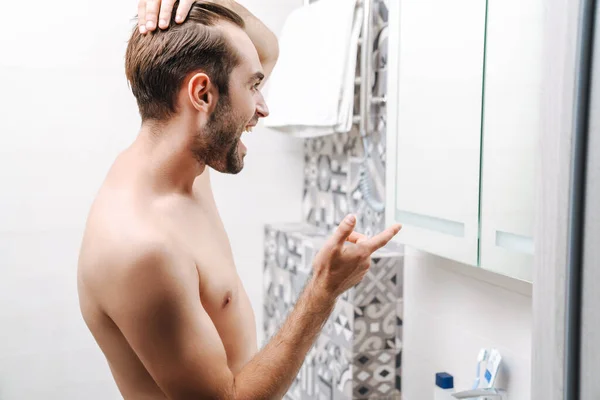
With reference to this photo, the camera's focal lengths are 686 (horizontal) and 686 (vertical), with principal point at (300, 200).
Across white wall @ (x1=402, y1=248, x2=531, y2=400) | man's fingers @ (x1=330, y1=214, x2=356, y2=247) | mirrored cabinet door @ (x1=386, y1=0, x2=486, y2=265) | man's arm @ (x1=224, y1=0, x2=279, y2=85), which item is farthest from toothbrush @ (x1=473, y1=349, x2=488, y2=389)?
man's arm @ (x1=224, y1=0, x2=279, y2=85)

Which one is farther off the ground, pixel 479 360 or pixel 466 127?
pixel 466 127

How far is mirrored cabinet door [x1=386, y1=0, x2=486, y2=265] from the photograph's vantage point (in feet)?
4.09

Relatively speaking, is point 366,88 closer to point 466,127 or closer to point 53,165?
point 466,127

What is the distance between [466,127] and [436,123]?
0.11m

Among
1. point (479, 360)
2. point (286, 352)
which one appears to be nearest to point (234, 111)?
point (286, 352)

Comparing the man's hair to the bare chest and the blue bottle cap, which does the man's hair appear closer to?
the bare chest

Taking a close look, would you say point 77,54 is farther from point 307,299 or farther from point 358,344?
point 307,299

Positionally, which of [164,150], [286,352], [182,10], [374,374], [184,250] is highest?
[182,10]

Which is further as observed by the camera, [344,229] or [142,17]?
[142,17]

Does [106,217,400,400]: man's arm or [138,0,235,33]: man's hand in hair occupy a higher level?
[138,0,235,33]: man's hand in hair

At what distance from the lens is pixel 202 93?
44.5 inches

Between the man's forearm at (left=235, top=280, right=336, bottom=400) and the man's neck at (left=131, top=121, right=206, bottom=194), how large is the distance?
0.30 m

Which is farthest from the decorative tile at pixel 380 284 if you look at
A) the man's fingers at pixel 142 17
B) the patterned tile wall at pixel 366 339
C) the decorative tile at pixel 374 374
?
the man's fingers at pixel 142 17

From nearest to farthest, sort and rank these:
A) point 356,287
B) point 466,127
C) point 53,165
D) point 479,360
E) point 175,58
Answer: point 175,58 < point 466,127 < point 479,360 < point 356,287 < point 53,165
